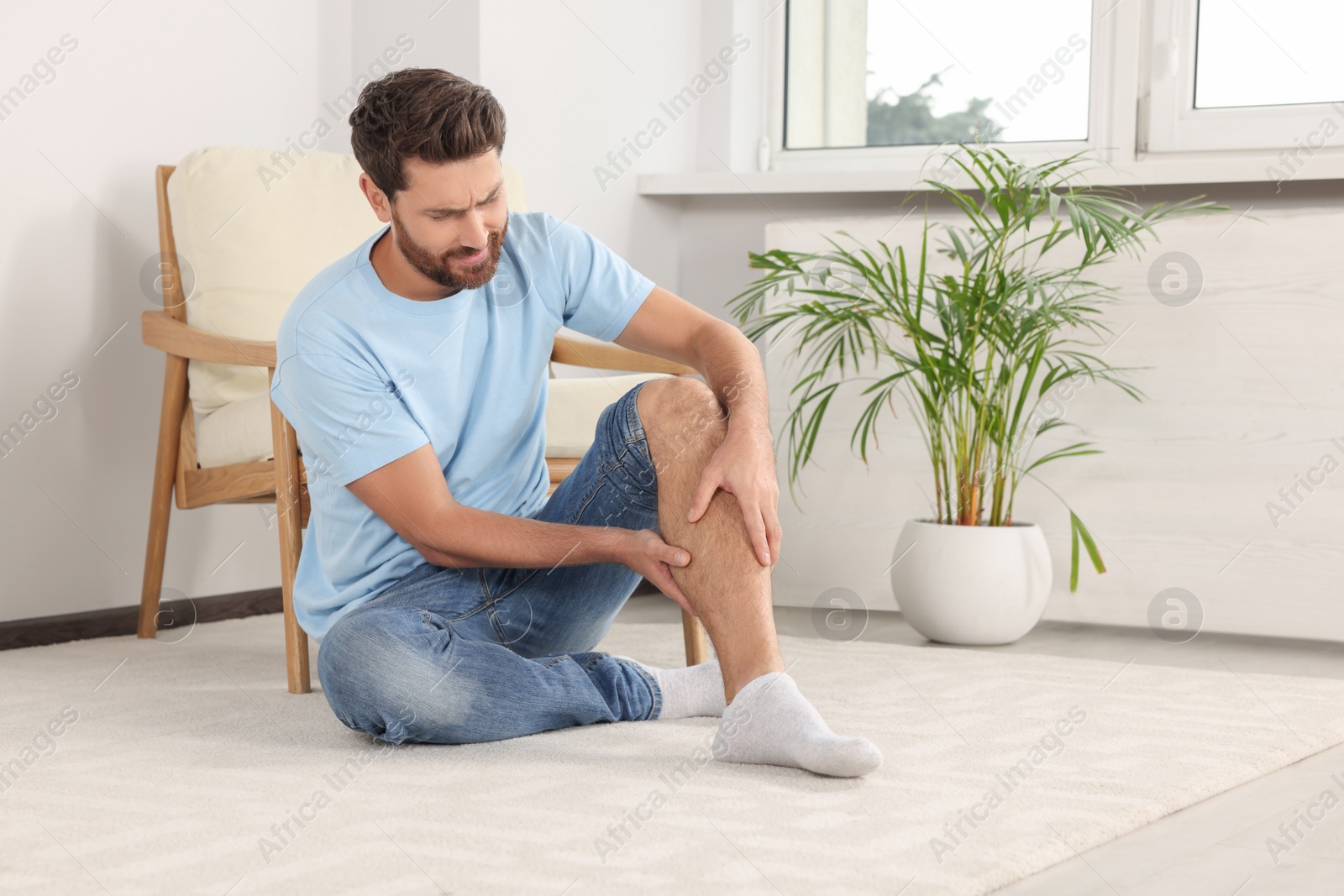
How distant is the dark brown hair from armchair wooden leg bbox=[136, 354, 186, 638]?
924 mm

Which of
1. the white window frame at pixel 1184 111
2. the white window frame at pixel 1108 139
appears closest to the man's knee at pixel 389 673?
the white window frame at pixel 1108 139

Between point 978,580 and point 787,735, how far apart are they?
1055mm

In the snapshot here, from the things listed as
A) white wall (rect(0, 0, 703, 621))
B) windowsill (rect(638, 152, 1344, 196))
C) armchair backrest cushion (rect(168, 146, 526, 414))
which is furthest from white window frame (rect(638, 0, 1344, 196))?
armchair backrest cushion (rect(168, 146, 526, 414))

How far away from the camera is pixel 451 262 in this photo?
1497 millimetres

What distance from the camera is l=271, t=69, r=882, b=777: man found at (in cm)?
141

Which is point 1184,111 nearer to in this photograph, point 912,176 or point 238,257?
point 912,176

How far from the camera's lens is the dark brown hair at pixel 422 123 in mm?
1467

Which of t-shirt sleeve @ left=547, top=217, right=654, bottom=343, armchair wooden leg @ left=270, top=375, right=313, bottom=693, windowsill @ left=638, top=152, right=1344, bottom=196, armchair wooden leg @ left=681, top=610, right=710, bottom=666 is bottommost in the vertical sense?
armchair wooden leg @ left=681, top=610, right=710, bottom=666

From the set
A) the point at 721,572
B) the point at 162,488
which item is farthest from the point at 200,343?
the point at 721,572

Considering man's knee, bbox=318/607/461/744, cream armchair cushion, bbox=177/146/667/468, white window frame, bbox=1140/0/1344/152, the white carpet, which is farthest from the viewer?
white window frame, bbox=1140/0/1344/152

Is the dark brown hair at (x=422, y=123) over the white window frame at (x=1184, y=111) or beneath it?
beneath

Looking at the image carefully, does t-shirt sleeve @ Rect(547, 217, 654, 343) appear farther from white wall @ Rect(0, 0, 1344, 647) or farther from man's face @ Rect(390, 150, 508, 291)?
white wall @ Rect(0, 0, 1344, 647)

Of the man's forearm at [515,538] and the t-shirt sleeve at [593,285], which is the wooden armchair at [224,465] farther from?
the man's forearm at [515,538]

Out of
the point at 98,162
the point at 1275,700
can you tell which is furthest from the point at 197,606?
the point at 1275,700
